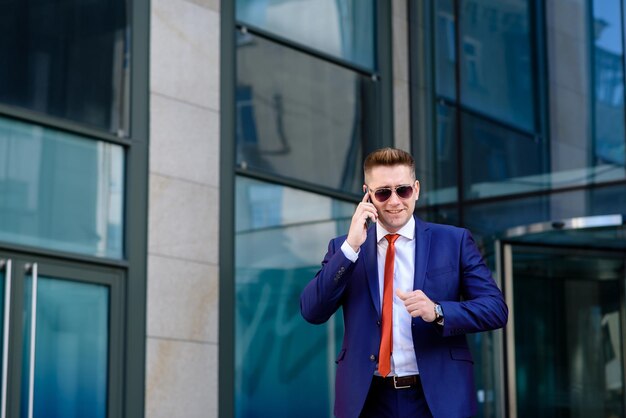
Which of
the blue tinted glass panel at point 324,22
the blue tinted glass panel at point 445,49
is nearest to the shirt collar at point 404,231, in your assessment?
the blue tinted glass panel at point 324,22

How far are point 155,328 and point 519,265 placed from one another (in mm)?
3910

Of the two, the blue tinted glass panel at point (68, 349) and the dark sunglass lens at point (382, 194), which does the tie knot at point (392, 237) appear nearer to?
the dark sunglass lens at point (382, 194)

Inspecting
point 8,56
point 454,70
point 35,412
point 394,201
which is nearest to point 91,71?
point 8,56

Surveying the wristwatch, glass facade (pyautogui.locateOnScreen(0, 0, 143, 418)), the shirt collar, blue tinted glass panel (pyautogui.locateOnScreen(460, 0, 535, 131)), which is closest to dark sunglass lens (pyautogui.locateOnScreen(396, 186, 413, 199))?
the shirt collar

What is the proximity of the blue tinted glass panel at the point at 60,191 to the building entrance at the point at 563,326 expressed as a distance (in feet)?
13.3

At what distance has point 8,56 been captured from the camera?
8.80 meters

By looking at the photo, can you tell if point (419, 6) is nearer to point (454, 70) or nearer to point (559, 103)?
point (454, 70)

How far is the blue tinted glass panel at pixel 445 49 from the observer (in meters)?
12.5

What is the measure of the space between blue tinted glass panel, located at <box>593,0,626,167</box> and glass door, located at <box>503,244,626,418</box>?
39.1 inches

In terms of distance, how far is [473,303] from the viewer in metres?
4.73

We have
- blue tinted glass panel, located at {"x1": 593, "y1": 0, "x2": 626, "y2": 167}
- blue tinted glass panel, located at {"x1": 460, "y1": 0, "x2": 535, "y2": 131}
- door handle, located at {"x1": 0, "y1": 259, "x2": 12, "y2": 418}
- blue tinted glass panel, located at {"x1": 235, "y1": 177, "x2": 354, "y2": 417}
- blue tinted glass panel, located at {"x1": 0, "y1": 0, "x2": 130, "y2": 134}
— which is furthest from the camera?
blue tinted glass panel, located at {"x1": 460, "y1": 0, "x2": 535, "y2": 131}

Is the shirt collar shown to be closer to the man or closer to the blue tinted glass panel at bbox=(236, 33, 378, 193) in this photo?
the man

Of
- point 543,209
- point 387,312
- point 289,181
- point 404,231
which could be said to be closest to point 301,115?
point 289,181

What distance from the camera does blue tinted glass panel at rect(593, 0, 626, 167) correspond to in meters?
11.4
